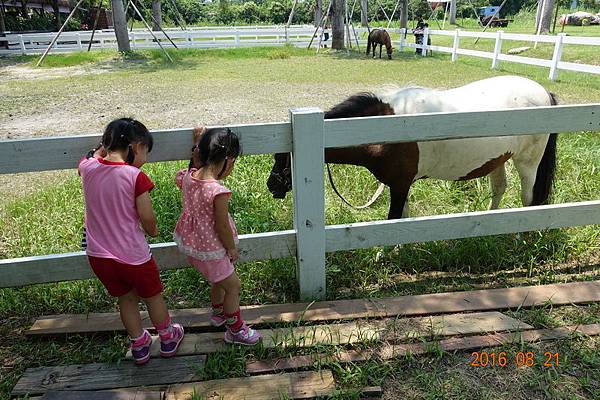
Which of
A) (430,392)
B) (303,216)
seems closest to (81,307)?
(303,216)

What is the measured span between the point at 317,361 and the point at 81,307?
1.69 m

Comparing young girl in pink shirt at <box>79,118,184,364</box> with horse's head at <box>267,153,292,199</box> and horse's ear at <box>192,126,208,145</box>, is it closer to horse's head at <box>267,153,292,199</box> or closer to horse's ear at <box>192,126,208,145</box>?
horse's ear at <box>192,126,208,145</box>

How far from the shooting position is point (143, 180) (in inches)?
86.0

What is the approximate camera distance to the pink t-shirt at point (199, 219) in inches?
89.7

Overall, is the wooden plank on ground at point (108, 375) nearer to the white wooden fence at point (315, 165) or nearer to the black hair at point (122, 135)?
the white wooden fence at point (315, 165)

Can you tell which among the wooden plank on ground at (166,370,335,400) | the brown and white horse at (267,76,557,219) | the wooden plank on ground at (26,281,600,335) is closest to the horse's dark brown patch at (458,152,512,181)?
the brown and white horse at (267,76,557,219)

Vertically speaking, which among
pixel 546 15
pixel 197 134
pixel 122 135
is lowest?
pixel 197 134

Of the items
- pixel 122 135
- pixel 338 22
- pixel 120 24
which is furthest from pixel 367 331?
pixel 338 22

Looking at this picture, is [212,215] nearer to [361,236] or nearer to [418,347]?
[361,236]

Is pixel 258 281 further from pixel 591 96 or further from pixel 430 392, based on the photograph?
pixel 591 96

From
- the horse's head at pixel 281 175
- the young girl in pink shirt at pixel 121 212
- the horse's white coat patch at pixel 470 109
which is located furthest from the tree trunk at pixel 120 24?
the young girl in pink shirt at pixel 121 212

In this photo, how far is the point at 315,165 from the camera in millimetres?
2779

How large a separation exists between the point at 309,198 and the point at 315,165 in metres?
0.21

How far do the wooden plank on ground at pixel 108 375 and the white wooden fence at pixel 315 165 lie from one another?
23.7 inches
